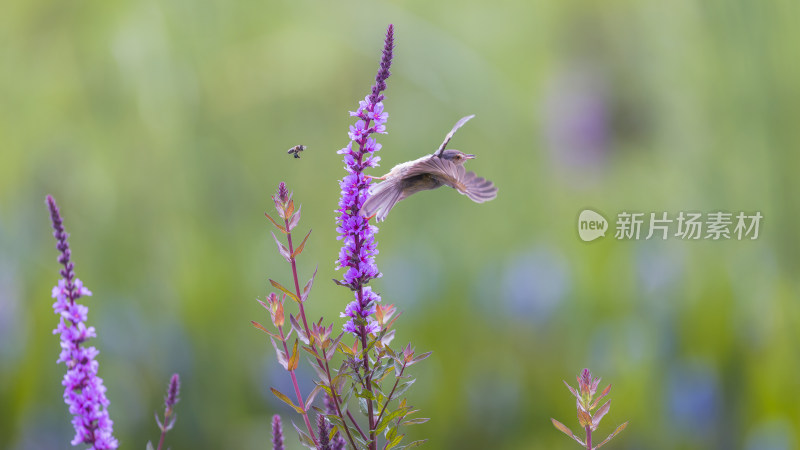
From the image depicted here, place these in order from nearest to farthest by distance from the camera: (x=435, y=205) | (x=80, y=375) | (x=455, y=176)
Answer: (x=80, y=375) < (x=455, y=176) < (x=435, y=205)

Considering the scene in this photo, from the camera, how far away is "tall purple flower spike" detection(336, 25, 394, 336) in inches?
19.3

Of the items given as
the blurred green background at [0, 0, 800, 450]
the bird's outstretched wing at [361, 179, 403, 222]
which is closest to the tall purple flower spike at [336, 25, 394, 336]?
the bird's outstretched wing at [361, 179, 403, 222]

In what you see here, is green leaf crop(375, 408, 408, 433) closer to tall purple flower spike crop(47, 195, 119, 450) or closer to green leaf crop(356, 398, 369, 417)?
green leaf crop(356, 398, 369, 417)

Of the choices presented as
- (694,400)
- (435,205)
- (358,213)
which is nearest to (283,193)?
(358,213)

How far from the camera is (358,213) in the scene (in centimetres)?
50

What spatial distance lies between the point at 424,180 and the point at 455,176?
0.03 meters

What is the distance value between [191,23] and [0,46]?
0.48 metres

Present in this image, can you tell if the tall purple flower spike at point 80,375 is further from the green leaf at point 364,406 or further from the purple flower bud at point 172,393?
the green leaf at point 364,406

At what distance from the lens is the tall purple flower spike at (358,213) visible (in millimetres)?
491

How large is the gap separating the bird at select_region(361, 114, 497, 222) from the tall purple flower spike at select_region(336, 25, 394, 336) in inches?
0.4

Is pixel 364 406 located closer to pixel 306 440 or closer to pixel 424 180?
pixel 306 440

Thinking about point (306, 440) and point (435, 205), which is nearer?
point (306, 440)

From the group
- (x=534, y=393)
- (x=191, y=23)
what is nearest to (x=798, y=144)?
(x=534, y=393)

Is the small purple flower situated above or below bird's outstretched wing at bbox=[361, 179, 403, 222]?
below
